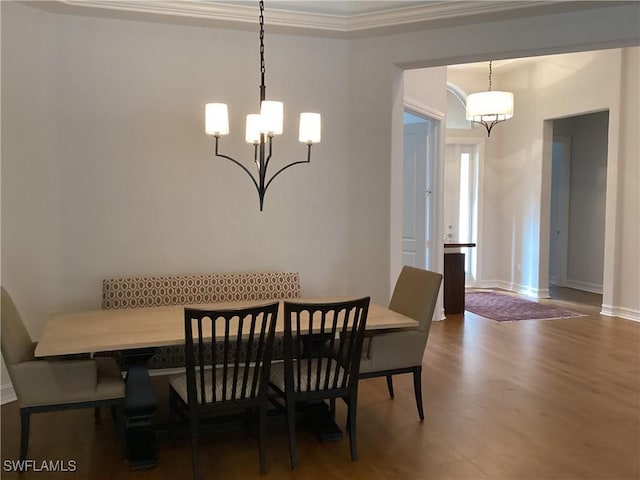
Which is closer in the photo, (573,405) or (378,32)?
(573,405)

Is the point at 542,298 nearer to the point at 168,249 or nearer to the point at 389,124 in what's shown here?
the point at 389,124

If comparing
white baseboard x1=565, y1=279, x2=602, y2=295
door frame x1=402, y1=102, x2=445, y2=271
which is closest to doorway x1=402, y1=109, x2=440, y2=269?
door frame x1=402, y1=102, x2=445, y2=271

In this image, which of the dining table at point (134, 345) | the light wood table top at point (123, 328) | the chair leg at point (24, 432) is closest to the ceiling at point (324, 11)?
the light wood table top at point (123, 328)

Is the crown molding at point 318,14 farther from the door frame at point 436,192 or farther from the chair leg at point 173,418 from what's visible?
the chair leg at point 173,418

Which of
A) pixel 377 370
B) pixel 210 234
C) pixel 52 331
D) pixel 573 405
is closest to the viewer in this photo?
pixel 52 331

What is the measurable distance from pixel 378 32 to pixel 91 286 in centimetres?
308

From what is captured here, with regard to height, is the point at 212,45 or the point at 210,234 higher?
the point at 212,45

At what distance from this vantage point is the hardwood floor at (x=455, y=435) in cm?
285

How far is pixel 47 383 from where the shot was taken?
2779 mm

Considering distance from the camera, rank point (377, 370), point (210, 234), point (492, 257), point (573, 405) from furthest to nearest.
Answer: point (492, 257) → point (210, 234) → point (573, 405) → point (377, 370)

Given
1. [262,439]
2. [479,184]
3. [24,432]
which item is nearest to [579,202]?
[479,184]

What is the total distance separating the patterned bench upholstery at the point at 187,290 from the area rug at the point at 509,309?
304 cm

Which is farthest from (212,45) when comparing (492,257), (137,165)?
(492,257)

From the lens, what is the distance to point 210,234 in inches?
180
